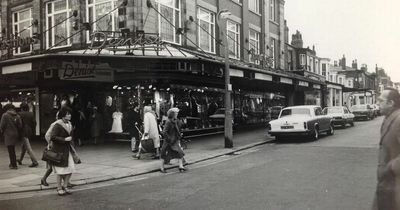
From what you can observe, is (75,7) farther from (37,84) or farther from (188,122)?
(188,122)

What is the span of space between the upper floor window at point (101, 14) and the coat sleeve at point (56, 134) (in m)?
10.1

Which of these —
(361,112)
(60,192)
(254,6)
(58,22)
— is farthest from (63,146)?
(361,112)

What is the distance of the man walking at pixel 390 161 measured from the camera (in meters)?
3.81

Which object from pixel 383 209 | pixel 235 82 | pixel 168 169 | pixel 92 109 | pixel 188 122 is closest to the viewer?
pixel 383 209

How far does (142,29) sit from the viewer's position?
1681 cm

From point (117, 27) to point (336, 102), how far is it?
139ft

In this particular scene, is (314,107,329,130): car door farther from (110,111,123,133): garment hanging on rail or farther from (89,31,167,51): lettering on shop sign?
(110,111,123,133): garment hanging on rail

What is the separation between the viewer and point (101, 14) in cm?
1812

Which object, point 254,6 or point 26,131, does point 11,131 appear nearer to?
point 26,131

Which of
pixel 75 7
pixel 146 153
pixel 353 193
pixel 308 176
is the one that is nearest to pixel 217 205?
pixel 353 193

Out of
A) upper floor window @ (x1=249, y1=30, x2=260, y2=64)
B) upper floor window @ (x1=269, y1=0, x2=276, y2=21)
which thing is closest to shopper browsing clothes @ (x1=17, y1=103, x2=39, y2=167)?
upper floor window @ (x1=249, y1=30, x2=260, y2=64)

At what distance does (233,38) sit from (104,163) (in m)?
15.0

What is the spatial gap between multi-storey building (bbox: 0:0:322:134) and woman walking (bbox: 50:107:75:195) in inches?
240

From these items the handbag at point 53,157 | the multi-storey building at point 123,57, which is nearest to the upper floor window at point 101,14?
the multi-storey building at point 123,57
